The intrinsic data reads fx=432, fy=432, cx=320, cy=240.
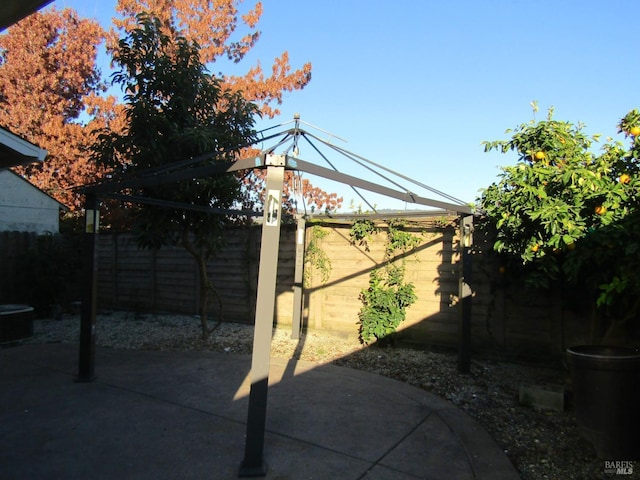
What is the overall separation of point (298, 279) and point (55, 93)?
56.3 ft

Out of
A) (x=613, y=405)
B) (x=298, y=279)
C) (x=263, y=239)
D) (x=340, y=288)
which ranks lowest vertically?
(x=613, y=405)

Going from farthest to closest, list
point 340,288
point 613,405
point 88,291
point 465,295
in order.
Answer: point 340,288 → point 465,295 → point 88,291 → point 613,405

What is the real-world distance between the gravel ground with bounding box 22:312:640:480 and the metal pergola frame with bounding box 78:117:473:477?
1.76 feet

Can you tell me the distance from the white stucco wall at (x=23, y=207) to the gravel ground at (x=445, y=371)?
462 centimetres

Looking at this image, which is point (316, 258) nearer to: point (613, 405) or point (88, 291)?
point (88, 291)

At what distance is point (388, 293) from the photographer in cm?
667

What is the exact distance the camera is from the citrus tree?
12.5ft

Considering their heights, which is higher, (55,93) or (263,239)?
(55,93)

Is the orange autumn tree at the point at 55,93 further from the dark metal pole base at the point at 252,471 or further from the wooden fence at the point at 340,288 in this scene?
the dark metal pole base at the point at 252,471

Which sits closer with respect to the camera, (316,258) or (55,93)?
(316,258)

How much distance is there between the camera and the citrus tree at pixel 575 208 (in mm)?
3799

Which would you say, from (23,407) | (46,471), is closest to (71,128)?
(23,407)

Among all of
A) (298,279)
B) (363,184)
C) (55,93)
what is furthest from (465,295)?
(55,93)

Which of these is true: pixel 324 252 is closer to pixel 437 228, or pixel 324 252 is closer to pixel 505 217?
pixel 437 228
